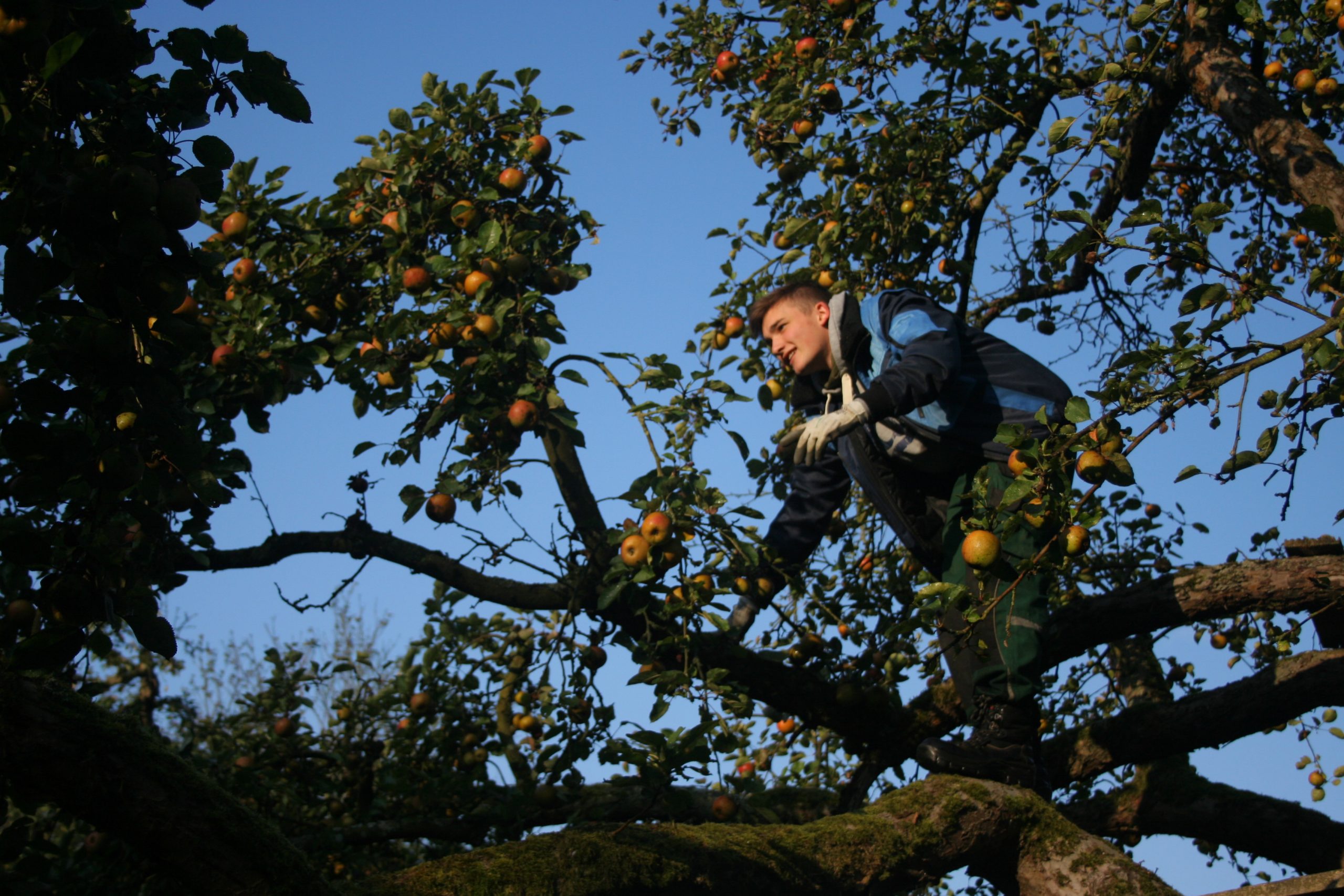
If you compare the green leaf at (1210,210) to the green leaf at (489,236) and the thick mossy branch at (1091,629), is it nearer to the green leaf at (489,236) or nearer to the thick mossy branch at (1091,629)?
the thick mossy branch at (1091,629)

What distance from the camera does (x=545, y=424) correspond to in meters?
2.97

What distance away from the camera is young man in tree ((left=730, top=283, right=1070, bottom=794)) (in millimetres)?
2637

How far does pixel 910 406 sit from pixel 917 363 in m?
0.13

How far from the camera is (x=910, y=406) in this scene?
271cm

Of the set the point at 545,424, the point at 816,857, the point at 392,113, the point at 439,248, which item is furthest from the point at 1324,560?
the point at 392,113

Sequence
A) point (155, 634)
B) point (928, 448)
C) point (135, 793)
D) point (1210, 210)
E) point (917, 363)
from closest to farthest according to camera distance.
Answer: point (135, 793), point (155, 634), point (1210, 210), point (917, 363), point (928, 448)

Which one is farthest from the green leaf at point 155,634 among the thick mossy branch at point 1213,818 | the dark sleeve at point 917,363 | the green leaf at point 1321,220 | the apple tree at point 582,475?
the thick mossy branch at point 1213,818

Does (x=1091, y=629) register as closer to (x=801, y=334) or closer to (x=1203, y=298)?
(x=801, y=334)

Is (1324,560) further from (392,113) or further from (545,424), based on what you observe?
(392,113)

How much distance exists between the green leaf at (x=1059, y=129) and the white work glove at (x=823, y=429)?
85 centimetres

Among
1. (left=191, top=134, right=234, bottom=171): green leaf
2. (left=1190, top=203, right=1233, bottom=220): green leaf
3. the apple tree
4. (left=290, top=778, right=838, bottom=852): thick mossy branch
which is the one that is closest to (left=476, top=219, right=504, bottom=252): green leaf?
the apple tree

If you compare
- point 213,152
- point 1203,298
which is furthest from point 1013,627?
point 213,152

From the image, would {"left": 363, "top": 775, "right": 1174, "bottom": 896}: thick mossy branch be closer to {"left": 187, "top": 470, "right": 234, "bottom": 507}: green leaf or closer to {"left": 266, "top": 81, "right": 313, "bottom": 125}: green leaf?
{"left": 187, "top": 470, "right": 234, "bottom": 507}: green leaf

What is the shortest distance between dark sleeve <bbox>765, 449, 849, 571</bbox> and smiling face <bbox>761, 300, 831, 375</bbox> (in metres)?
0.36
